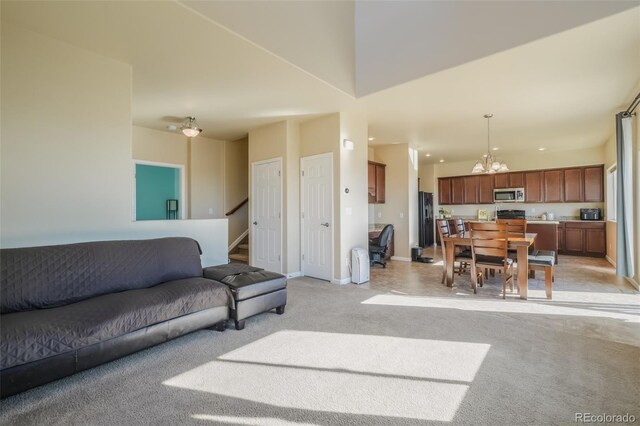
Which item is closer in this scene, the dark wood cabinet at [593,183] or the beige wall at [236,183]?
the beige wall at [236,183]

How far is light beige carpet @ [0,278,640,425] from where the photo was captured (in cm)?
171

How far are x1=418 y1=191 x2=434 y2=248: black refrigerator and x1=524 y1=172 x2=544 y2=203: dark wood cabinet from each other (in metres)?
2.50

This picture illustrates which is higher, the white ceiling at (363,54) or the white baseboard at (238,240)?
the white ceiling at (363,54)

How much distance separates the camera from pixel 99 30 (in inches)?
107

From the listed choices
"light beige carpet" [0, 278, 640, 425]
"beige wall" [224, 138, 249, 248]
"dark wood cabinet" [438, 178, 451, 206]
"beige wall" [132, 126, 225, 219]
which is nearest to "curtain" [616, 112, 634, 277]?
"light beige carpet" [0, 278, 640, 425]

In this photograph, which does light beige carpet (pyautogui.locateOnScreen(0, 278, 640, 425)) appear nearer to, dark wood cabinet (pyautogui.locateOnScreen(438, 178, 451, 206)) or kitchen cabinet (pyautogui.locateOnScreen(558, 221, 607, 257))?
kitchen cabinet (pyautogui.locateOnScreen(558, 221, 607, 257))

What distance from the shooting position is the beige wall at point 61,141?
2.69 metres

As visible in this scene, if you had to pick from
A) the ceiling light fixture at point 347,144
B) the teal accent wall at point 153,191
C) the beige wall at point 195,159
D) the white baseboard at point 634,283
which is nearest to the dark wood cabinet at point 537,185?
the white baseboard at point 634,283

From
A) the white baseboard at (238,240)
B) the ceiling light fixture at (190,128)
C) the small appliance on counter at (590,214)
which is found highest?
the ceiling light fixture at (190,128)

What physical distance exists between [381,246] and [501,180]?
5154 millimetres

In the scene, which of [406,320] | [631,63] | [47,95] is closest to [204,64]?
[47,95]

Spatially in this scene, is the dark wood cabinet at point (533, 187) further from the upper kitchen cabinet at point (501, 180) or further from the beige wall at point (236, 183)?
the beige wall at point (236, 183)

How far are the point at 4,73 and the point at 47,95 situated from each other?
1.00 feet

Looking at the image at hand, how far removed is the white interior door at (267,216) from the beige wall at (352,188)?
1188 mm
